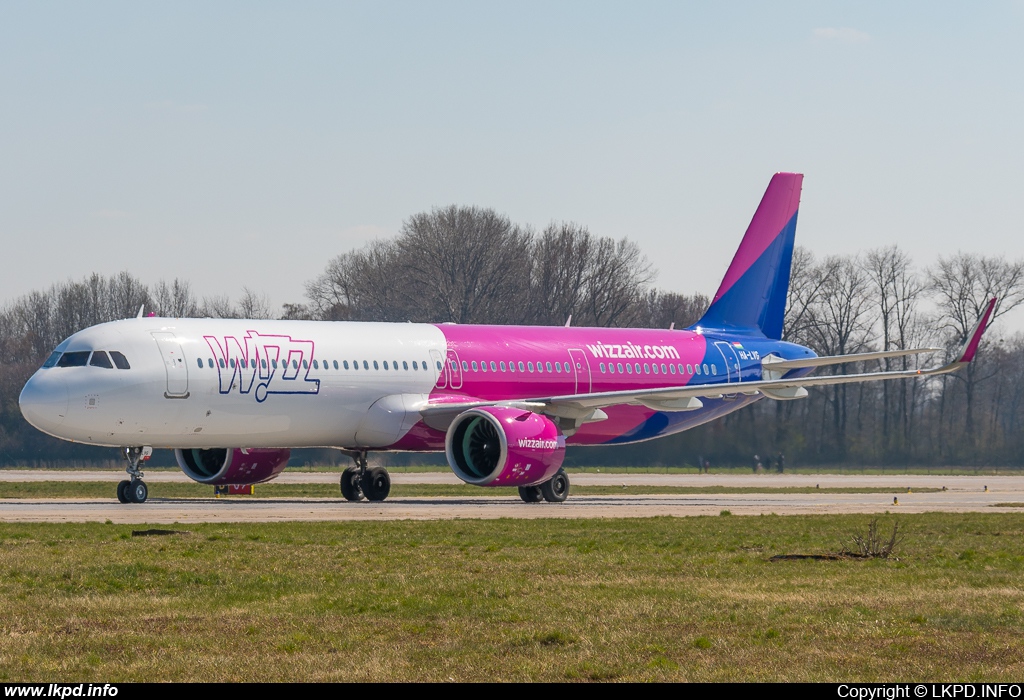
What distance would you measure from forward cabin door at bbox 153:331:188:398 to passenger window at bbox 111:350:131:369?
2.50ft

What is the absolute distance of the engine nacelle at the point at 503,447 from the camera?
97.4 ft

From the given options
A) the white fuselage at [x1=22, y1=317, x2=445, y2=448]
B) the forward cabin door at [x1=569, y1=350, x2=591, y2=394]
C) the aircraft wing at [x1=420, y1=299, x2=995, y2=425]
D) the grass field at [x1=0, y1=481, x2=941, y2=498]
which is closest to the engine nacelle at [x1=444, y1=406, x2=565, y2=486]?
the aircraft wing at [x1=420, y1=299, x2=995, y2=425]

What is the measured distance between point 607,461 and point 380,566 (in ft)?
123

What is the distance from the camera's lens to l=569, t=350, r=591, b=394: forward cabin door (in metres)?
35.1

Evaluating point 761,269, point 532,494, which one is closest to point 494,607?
point 532,494

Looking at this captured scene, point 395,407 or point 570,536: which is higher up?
point 395,407

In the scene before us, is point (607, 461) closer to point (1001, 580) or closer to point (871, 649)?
point (1001, 580)

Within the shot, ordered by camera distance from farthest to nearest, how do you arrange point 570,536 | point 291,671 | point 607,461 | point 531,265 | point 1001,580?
1. point 531,265
2. point 607,461
3. point 570,536
4. point 1001,580
5. point 291,671

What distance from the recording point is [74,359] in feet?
91.7

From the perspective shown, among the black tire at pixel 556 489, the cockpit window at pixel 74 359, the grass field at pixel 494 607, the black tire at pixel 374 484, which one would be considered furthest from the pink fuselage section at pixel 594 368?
the grass field at pixel 494 607

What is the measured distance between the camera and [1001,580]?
52.3 feet

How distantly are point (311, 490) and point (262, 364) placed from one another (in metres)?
8.01

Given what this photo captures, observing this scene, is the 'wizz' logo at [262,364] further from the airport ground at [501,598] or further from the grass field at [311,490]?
the grass field at [311,490]

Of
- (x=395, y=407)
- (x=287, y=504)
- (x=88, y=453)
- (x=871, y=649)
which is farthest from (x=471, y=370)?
(x=88, y=453)
